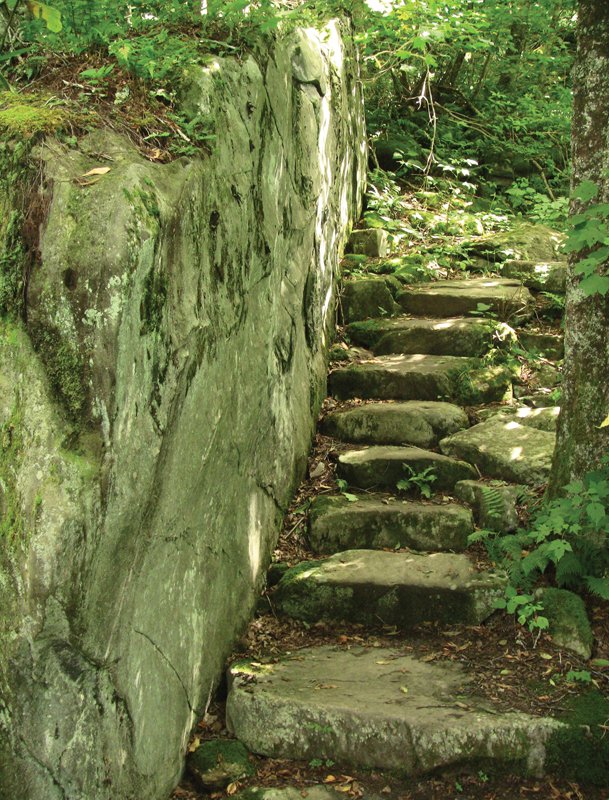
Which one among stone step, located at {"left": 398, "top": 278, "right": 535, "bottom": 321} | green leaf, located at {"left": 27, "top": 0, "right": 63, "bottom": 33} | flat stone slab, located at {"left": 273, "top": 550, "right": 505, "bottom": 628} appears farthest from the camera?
stone step, located at {"left": 398, "top": 278, "right": 535, "bottom": 321}

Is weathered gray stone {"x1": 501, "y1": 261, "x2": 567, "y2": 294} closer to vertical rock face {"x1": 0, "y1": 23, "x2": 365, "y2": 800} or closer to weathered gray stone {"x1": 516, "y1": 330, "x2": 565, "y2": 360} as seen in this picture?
weathered gray stone {"x1": 516, "y1": 330, "x2": 565, "y2": 360}

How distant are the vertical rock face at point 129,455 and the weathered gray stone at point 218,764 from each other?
4.0 inches

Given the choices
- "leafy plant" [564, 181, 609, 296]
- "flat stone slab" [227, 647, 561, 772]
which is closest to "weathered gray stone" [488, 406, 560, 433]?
"leafy plant" [564, 181, 609, 296]

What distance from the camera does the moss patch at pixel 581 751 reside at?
3303 millimetres

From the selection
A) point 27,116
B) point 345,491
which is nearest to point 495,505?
point 345,491

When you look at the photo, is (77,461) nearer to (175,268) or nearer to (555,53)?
(175,268)

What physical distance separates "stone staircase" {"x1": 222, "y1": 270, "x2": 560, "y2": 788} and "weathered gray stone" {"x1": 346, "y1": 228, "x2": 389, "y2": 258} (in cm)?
76

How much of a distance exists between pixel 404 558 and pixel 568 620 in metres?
0.97

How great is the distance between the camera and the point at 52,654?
2656 millimetres

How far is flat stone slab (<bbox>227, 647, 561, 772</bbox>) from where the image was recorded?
335 cm

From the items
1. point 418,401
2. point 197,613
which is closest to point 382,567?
point 197,613

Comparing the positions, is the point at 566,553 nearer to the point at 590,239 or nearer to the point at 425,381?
the point at 590,239

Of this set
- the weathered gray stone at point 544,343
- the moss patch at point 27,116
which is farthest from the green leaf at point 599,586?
the moss patch at point 27,116

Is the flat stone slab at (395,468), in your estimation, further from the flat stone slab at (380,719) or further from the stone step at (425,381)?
the flat stone slab at (380,719)
